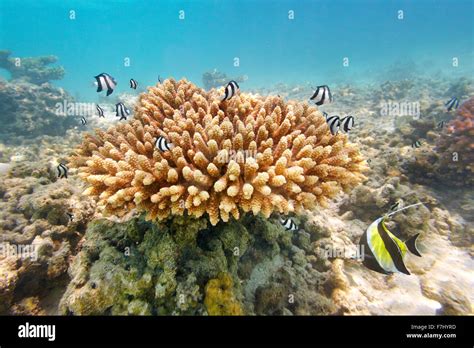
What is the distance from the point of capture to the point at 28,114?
13.5 metres

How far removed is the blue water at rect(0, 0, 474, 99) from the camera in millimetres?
67000

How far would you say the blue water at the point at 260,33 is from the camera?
220ft

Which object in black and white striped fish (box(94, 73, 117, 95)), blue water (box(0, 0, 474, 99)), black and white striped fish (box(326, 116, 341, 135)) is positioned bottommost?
black and white striped fish (box(326, 116, 341, 135))

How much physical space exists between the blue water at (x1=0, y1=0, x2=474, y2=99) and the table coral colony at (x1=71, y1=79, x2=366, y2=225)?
49870mm

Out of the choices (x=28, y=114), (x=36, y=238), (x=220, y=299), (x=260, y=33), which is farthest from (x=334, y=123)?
(x=260, y=33)

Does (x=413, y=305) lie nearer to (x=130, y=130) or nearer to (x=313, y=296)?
(x=313, y=296)

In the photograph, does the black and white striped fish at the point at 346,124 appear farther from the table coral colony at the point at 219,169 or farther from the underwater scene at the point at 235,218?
the table coral colony at the point at 219,169

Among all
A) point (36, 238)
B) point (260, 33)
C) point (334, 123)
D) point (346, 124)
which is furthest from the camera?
point (260, 33)

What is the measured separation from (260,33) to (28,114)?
131853 mm

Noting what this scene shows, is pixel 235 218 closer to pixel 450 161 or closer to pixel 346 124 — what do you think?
pixel 346 124

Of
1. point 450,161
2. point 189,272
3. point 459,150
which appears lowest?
point 189,272
